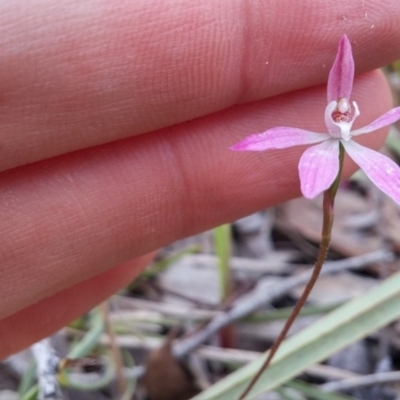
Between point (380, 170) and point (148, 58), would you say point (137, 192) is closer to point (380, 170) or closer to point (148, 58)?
point (148, 58)

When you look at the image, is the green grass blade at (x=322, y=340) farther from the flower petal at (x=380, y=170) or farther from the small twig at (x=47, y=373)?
the flower petal at (x=380, y=170)

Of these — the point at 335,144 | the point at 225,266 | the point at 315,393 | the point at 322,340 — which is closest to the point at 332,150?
the point at 335,144

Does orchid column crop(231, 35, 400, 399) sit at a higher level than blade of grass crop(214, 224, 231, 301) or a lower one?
lower

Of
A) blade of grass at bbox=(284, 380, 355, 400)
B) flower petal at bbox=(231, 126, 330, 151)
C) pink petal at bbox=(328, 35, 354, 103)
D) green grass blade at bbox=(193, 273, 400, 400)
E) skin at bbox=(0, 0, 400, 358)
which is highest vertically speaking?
skin at bbox=(0, 0, 400, 358)

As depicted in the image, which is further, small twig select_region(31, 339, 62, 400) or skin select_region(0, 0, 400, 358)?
small twig select_region(31, 339, 62, 400)

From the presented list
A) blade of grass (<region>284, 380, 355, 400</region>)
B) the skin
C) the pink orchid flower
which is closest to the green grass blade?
blade of grass (<region>284, 380, 355, 400</region>)

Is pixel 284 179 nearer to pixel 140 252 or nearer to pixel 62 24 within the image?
pixel 140 252

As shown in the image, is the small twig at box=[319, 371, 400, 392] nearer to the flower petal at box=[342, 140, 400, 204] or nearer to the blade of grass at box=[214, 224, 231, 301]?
the blade of grass at box=[214, 224, 231, 301]

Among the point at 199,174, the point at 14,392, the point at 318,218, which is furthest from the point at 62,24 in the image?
the point at 318,218
